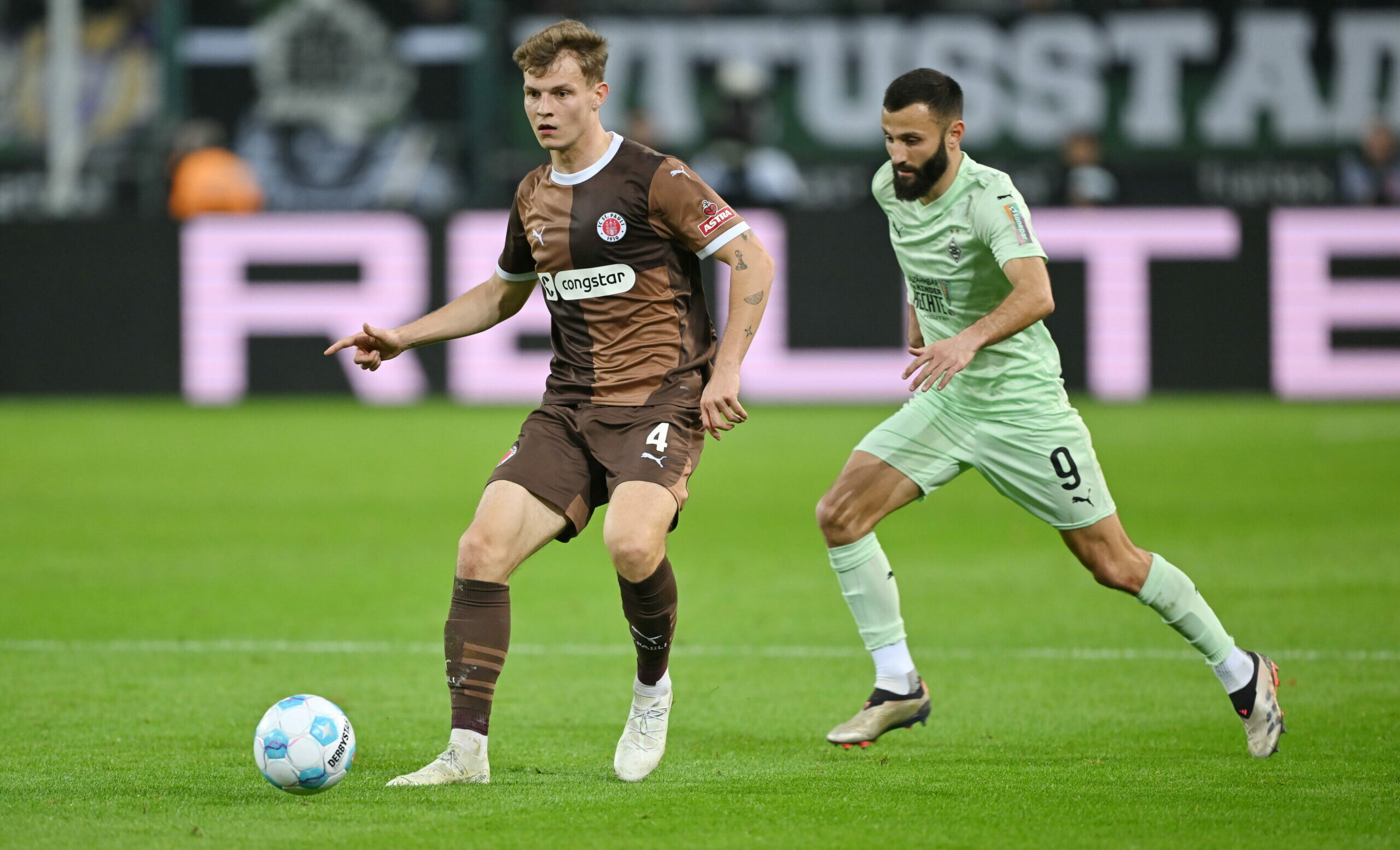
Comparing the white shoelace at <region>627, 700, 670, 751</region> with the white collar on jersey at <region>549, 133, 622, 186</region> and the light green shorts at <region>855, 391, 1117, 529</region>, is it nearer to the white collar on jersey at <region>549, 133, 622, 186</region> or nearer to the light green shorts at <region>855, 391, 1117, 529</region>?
the light green shorts at <region>855, 391, 1117, 529</region>

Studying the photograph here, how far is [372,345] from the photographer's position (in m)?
5.54

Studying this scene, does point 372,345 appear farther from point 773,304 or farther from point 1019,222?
point 773,304

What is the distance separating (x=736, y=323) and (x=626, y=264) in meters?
0.41

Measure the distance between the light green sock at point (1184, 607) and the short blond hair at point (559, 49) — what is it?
248 centimetres

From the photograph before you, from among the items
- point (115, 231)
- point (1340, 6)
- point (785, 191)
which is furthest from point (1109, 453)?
point (1340, 6)

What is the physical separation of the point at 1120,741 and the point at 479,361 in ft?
33.8

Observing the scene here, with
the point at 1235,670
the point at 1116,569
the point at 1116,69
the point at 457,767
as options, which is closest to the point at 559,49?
the point at 457,767

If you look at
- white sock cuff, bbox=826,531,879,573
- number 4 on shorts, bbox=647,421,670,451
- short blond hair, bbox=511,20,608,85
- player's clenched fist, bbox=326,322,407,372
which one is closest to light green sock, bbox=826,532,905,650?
white sock cuff, bbox=826,531,879,573

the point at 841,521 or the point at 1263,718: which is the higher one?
the point at 841,521

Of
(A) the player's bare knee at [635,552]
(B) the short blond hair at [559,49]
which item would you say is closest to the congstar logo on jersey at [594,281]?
(B) the short blond hair at [559,49]

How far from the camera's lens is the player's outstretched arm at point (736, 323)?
5164 millimetres

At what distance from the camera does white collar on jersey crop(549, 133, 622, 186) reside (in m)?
5.42

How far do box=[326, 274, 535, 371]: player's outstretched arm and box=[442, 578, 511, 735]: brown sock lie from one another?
0.85 meters

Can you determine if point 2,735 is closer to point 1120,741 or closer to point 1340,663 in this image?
point 1120,741
